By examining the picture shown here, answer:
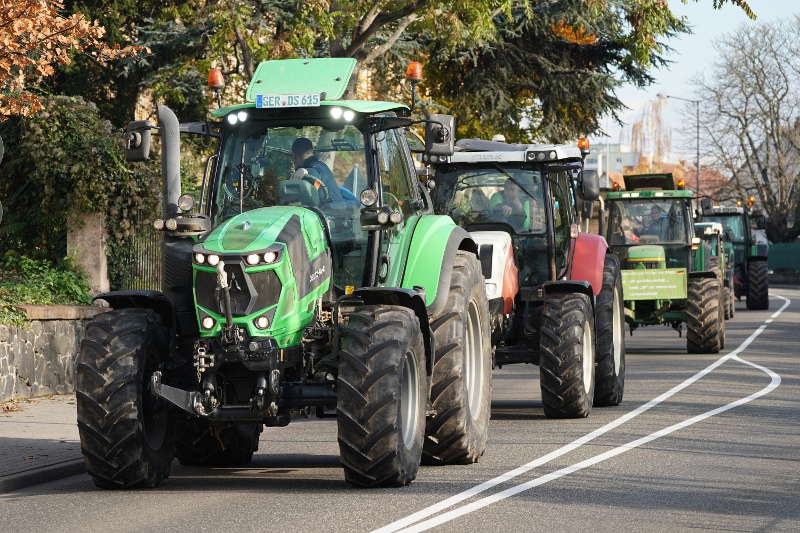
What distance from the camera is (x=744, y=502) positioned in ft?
30.4

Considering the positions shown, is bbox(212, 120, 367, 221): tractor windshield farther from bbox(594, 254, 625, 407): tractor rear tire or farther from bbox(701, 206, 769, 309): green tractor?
bbox(701, 206, 769, 309): green tractor

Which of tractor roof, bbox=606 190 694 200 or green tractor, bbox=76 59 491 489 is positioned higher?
tractor roof, bbox=606 190 694 200

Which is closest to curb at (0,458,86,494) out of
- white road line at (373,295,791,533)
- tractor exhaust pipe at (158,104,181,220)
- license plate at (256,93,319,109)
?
tractor exhaust pipe at (158,104,181,220)

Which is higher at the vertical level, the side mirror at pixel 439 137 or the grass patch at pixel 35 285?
the side mirror at pixel 439 137

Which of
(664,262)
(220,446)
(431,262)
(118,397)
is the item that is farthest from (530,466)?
(664,262)

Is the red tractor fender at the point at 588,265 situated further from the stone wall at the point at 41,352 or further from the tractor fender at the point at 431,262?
the stone wall at the point at 41,352

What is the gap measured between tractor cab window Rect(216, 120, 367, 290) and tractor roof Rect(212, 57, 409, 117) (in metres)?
0.17

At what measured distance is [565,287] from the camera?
49.2 ft

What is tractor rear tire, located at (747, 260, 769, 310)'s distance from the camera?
42.0 meters

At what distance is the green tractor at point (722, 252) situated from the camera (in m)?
29.7

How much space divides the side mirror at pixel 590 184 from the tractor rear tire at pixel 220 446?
5.76 metres

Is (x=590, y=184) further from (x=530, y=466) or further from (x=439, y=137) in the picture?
(x=530, y=466)

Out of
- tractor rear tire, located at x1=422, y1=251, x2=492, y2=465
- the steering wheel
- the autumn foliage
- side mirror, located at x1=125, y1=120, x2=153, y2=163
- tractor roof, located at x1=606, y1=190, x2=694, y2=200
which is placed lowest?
tractor rear tire, located at x1=422, y1=251, x2=492, y2=465

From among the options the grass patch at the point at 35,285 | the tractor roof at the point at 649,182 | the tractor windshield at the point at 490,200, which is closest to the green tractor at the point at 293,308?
the tractor windshield at the point at 490,200
